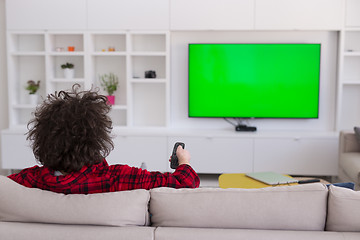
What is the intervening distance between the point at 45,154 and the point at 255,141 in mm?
3447

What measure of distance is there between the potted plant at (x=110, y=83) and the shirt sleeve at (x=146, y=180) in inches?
138

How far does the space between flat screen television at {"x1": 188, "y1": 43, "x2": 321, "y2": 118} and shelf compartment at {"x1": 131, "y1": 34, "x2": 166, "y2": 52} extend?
0.39 metres

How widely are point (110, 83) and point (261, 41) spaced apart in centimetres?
182

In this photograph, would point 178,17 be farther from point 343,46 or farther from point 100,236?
point 100,236

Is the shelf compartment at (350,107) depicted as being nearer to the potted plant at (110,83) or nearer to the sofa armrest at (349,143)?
the sofa armrest at (349,143)

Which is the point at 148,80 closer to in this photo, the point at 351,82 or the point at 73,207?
the point at 351,82

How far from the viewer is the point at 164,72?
5.20 meters

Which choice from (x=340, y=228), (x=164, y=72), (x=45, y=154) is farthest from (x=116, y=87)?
(x=340, y=228)

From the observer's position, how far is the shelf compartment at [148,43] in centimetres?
517

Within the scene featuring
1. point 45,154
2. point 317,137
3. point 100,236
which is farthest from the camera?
point 317,137

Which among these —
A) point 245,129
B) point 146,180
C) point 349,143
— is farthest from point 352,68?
point 146,180

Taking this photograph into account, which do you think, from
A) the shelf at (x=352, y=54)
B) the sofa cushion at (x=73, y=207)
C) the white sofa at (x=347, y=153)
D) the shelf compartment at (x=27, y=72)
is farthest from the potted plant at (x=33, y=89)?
the sofa cushion at (x=73, y=207)

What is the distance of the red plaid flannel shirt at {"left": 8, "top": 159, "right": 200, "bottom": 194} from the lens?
1.56 meters

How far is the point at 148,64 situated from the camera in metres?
5.20
